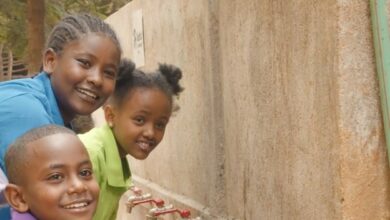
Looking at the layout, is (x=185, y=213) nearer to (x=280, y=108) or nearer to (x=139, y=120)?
(x=139, y=120)

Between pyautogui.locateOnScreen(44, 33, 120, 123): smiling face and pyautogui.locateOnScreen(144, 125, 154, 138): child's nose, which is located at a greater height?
pyautogui.locateOnScreen(44, 33, 120, 123): smiling face

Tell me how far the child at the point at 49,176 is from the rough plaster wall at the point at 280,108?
66 cm

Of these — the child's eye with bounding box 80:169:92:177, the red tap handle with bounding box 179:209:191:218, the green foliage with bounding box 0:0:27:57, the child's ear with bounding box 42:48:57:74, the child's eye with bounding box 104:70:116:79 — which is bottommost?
the green foliage with bounding box 0:0:27:57

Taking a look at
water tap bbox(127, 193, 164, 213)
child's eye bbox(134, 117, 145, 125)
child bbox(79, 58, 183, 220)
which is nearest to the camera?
child bbox(79, 58, 183, 220)

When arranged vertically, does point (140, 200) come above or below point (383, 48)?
below

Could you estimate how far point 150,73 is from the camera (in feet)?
9.05

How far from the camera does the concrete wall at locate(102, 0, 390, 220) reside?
5.71ft

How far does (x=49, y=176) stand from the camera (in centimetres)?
168

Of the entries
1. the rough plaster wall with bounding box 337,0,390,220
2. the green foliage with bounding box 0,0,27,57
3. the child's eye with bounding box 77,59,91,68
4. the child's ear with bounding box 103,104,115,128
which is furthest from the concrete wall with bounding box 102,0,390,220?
the green foliage with bounding box 0,0,27,57

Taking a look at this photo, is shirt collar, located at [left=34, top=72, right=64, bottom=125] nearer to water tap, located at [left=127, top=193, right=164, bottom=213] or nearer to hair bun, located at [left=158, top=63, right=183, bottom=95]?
hair bun, located at [left=158, top=63, right=183, bottom=95]

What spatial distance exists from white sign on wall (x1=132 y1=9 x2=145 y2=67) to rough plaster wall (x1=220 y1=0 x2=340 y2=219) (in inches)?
62.1

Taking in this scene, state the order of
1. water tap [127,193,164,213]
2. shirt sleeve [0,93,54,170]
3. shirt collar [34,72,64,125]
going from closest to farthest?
shirt sleeve [0,93,54,170], shirt collar [34,72,64,125], water tap [127,193,164,213]

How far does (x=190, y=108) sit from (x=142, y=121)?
0.60 metres

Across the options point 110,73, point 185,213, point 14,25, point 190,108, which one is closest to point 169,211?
point 185,213
